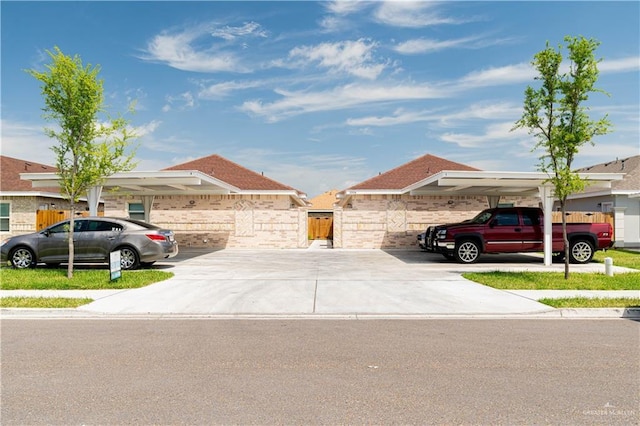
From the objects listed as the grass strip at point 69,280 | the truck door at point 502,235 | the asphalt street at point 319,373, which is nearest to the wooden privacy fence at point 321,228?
the truck door at point 502,235

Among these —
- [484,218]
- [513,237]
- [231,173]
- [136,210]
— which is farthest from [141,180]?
[513,237]

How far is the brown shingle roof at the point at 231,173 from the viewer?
27.7 metres

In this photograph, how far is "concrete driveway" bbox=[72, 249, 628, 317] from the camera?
895cm

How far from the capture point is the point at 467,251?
17234 mm

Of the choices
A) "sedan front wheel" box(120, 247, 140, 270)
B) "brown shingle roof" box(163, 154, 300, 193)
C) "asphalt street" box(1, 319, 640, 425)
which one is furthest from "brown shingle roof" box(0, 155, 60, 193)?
"asphalt street" box(1, 319, 640, 425)

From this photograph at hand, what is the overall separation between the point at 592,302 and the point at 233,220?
62.5 feet

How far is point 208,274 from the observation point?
14062 mm

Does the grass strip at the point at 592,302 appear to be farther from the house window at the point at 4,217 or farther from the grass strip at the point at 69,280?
the house window at the point at 4,217

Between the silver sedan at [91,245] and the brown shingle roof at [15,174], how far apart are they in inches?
382

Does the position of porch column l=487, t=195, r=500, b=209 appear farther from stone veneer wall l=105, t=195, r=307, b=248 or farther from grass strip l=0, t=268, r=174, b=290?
grass strip l=0, t=268, r=174, b=290

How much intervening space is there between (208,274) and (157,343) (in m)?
7.48

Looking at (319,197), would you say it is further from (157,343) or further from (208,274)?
(157,343)

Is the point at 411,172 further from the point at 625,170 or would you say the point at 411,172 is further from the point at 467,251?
the point at 467,251

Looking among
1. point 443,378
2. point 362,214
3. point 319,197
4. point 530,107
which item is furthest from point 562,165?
point 319,197
